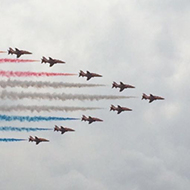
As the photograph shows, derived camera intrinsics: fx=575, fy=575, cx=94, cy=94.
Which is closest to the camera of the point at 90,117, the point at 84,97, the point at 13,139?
the point at 13,139

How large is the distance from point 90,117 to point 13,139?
34.6 m

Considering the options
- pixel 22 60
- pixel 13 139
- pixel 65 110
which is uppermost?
pixel 22 60

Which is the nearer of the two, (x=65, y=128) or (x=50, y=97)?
(x=50, y=97)

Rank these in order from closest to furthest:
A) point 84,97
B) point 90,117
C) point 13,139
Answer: point 13,139
point 84,97
point 90,117

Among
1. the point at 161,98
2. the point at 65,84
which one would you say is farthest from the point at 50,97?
the point at 161,98

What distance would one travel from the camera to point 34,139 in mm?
191250

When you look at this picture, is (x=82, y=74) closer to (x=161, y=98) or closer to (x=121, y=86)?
(x=121, y=86)

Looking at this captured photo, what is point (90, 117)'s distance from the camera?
634 feet

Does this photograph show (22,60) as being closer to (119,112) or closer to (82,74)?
(82,74)

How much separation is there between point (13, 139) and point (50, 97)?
59.7 feet

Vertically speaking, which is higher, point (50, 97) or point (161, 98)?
point (161, 98)

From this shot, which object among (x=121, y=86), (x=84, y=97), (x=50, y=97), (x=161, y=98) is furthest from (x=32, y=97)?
(x=161, y=98)

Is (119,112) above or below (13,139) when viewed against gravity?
above

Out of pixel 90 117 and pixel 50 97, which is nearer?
pixel 50 97
